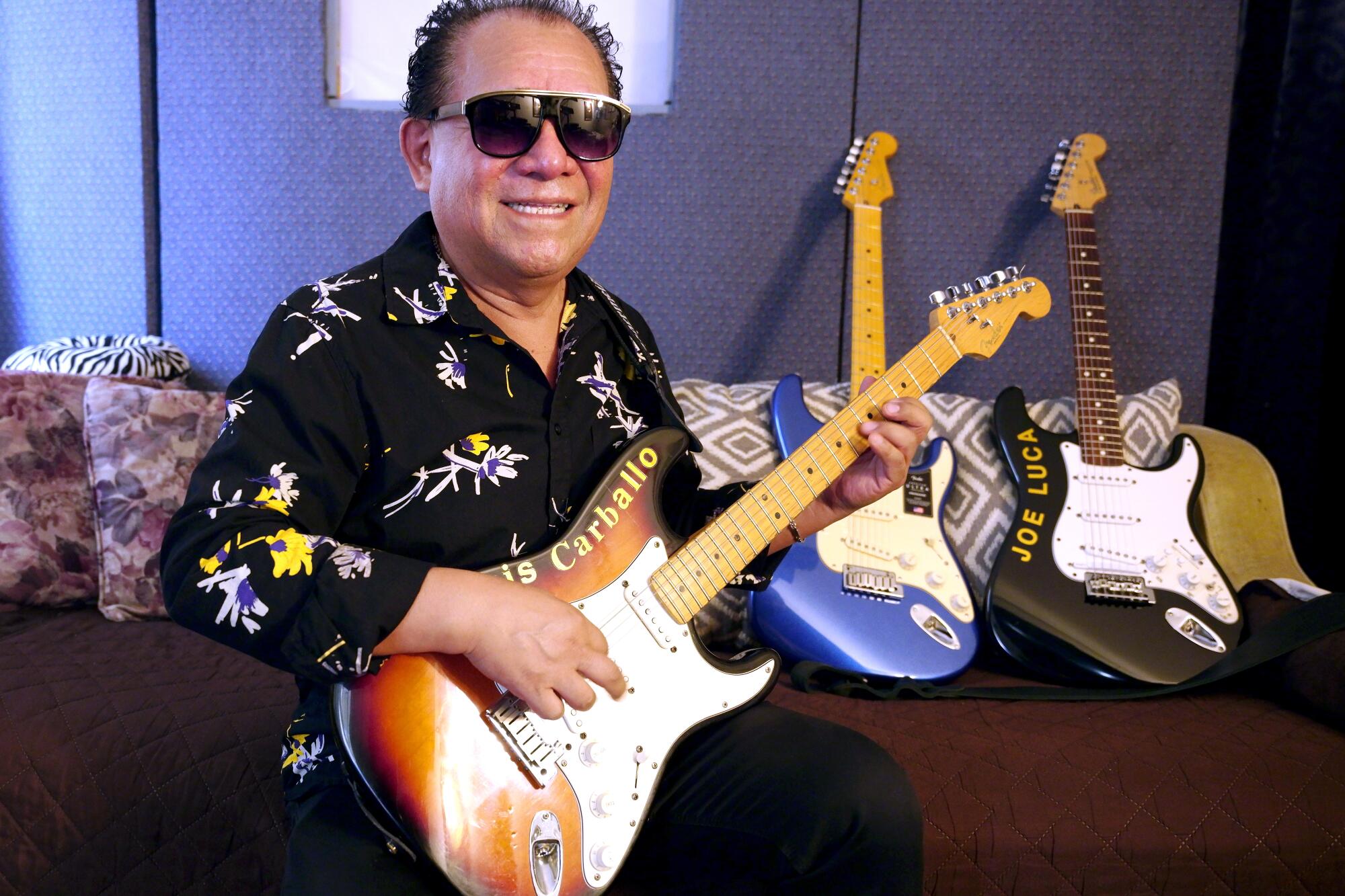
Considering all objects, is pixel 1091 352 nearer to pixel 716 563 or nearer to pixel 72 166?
pixel 716 563

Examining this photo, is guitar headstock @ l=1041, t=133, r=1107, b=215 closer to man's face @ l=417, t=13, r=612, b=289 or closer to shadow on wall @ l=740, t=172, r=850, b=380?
shadow on wall @ l=740, t=172, r=850, b=380

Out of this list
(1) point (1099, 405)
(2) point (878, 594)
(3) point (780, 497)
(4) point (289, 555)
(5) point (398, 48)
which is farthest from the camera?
(5) point (398, 48)

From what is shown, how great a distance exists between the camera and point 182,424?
1.78m

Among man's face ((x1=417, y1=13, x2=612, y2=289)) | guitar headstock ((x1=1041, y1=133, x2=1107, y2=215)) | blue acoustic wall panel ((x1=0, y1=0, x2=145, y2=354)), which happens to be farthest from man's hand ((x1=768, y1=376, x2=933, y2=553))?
blue acoustic wall panel ((x1=0, y1=0, x2=145, y2=354))

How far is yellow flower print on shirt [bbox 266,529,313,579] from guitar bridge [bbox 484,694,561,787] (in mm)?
242

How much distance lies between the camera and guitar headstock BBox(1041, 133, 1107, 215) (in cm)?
208

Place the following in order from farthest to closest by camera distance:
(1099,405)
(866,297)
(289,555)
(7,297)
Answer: (7,297), (866,297), (1099,405), (289,555)

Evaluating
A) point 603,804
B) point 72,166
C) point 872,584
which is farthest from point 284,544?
point 72,166

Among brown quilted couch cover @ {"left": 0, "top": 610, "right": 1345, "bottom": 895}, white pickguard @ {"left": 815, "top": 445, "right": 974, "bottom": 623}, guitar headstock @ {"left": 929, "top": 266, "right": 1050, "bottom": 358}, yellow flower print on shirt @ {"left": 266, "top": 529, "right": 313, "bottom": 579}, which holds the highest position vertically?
guitar headstock @ {"left": 929, "top": 266, "right": 1050, "bottom": 358}

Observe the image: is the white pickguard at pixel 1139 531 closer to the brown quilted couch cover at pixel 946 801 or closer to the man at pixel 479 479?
the brown quilted couch cover at pixel 946 801

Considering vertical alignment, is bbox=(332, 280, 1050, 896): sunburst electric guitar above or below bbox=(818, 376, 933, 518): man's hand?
below

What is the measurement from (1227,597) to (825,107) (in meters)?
1.37

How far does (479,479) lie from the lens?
1114mm

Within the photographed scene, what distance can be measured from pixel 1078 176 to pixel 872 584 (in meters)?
1.08
